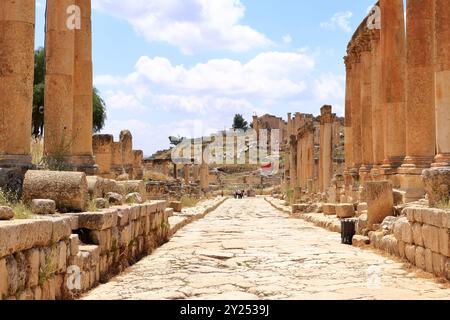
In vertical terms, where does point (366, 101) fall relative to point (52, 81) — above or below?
above

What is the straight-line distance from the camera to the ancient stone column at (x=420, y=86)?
1496cm

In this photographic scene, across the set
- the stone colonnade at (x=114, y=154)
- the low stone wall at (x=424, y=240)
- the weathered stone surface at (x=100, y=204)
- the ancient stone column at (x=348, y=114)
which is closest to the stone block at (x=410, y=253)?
the low stone wall at (x=424, y=240)

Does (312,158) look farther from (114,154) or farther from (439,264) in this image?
(439,264)

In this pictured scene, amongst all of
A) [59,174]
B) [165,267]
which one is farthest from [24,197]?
[165,267]

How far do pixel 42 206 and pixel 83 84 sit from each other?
7.07 meters

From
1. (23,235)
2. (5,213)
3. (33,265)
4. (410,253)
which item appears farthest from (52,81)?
(410,253)

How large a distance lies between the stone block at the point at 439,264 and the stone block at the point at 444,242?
0.08 m

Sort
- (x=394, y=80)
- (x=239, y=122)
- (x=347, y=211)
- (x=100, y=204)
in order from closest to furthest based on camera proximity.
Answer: (x=100, y=204)
(x=394, y=80)
(x=347, y=211)
(x=239, y=122)

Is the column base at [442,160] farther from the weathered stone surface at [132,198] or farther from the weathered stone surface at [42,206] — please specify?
the weathered stone surface at [42,206]

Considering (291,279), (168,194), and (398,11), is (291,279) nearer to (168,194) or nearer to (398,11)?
(398,11)

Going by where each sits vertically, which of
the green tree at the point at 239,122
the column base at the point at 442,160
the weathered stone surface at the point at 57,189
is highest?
the green tree at the point at 239,122

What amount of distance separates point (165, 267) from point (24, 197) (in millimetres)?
2645

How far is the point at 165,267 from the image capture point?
9.62 metres

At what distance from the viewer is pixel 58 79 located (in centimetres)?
1230
